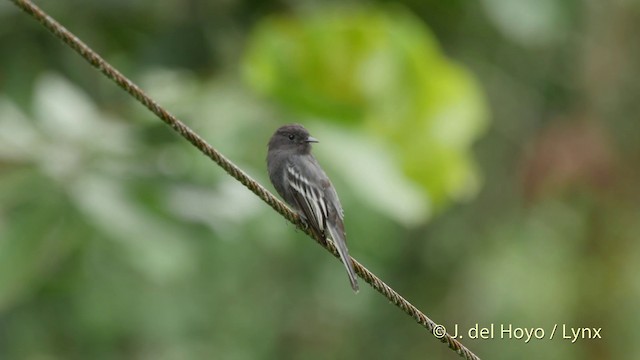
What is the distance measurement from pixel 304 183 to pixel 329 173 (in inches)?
50.6

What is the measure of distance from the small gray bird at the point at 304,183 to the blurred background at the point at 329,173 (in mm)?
461

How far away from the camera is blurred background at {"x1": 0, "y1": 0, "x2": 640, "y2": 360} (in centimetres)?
499

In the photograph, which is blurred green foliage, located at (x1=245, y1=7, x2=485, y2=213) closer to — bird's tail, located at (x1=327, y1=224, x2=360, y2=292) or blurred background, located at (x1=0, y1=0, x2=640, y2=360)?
blurred background, located at (x1=0, y1=0, x2=640, y2=360)

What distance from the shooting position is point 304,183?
4.22 metres

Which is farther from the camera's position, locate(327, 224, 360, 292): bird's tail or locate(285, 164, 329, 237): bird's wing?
locate(285, 164, 329, 237): bird's wing

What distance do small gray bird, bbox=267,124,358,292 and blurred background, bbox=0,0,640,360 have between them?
46cm

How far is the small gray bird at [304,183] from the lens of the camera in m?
3.98

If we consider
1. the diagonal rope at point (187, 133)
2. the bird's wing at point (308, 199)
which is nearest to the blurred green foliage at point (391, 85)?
the bird's wing at point (308, 199)

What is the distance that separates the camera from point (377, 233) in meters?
6.39

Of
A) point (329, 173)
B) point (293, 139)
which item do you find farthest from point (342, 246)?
point (329, 173)

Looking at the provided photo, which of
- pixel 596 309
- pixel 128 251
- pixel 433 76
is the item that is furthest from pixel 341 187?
pixel 596 309

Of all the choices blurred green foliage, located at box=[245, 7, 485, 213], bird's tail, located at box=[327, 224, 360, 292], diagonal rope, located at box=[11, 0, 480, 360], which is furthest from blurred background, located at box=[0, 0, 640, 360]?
diagonal rope, located at box=[11, 0, 480, 360]

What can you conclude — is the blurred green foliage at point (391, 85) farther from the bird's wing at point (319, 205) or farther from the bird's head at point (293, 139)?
the bird's wing at point (319, 205)

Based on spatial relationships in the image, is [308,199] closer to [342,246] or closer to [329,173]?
[342,246]
